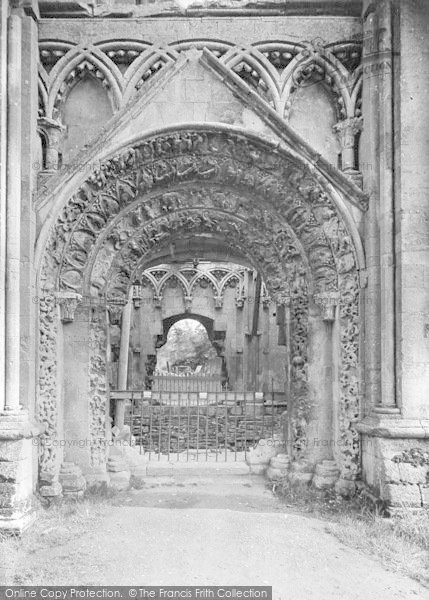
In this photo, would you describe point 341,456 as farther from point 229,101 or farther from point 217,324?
point 217,324

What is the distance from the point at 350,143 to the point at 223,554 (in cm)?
459

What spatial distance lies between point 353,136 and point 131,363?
444 inches

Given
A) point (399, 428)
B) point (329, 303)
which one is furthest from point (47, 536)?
point (329, 303)

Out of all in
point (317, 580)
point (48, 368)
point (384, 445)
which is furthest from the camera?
point (48, 368)

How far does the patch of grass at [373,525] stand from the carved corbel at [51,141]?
4.63 m

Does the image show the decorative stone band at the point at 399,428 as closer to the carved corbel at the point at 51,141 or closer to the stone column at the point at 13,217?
the stone column at the point at 13,217

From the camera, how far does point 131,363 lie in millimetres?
16141

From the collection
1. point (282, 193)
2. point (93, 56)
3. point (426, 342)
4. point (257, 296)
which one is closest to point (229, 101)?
point (282, 193)

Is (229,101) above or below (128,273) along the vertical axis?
above

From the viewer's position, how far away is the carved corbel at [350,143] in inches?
246

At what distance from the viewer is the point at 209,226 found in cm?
696

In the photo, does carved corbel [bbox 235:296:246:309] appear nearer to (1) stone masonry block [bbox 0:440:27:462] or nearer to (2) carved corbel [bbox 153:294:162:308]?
(2) carved corbel [bbox 153:294:162:308]

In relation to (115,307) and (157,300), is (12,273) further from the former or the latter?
(157,300)

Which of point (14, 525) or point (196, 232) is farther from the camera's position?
point (196, 232)
